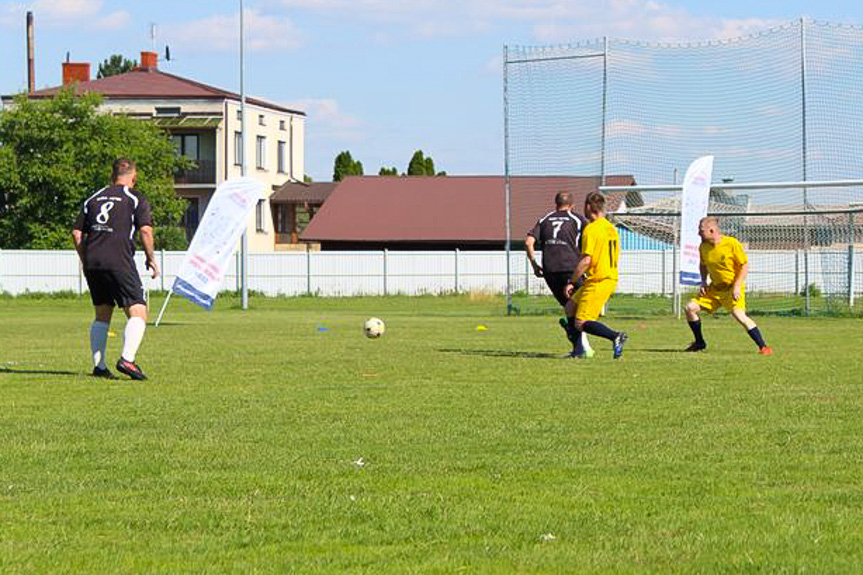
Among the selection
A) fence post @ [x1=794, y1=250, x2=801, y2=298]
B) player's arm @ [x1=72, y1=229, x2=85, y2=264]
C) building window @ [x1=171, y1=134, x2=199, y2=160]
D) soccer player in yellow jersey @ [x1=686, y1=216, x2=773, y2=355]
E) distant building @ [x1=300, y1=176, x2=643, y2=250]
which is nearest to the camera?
player's arm @ [x1=72, y1=229, x2=85, y2=264]

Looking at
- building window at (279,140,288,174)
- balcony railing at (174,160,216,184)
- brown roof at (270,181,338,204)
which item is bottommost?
brown roof at (270,181,338,204)

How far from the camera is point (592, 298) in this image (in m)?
16.0

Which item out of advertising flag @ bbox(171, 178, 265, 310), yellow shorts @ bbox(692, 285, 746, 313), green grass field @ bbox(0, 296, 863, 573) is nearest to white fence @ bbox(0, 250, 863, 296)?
advertising flag @ bbox(171, 178, 265, 310)

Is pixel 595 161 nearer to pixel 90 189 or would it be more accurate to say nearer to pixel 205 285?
pixel 205 285

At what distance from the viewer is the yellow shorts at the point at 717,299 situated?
57.4 feet

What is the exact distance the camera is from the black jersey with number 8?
536 inches

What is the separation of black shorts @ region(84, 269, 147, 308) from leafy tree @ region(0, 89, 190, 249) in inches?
1862

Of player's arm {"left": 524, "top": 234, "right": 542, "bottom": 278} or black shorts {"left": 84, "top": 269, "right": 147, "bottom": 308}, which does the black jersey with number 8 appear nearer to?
black shorts {"left": 84, "top": 269, "right": 147, "bottom": 308}

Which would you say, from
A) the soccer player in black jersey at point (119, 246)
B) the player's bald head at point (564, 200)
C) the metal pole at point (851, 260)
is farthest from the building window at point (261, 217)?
the soccer player in black jersey at point (119, 246)

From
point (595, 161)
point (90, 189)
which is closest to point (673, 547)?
point (595, 161)

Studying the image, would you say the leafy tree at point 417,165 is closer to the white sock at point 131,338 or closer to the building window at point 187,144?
the building window at point 187,144

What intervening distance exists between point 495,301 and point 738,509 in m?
38.5

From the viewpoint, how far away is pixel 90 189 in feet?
200

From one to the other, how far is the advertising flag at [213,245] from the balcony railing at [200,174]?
47.7 m
